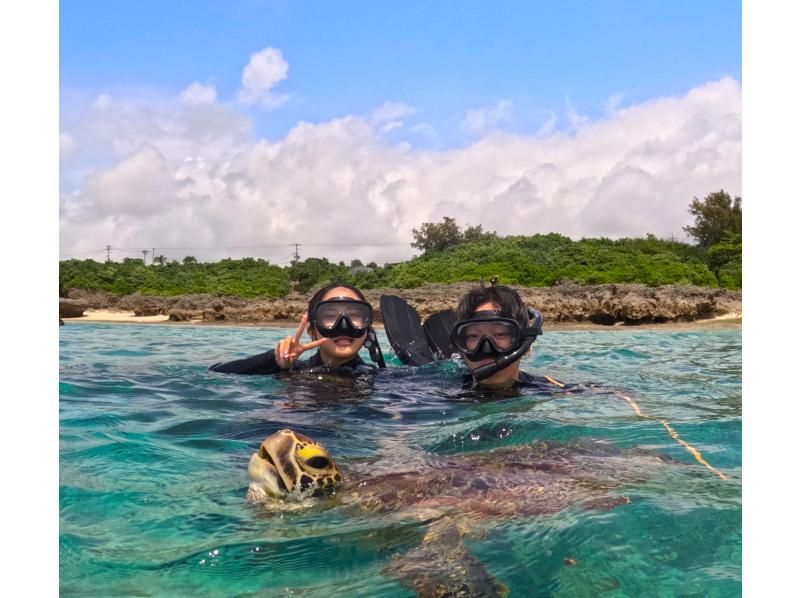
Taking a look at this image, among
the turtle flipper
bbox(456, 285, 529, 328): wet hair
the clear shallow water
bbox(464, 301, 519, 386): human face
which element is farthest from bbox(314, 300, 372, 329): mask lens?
the turtle flipper

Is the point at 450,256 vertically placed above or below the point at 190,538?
above

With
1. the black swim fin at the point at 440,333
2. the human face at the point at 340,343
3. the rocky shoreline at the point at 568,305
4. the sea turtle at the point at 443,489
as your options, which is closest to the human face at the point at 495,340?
the human face at the point at 340,343

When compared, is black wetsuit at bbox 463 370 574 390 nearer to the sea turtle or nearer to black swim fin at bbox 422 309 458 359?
the sea turtle

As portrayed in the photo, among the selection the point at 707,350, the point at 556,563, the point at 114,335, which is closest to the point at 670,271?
the point at 707,350

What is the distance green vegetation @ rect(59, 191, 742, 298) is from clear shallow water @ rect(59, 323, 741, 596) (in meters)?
→ 14.9

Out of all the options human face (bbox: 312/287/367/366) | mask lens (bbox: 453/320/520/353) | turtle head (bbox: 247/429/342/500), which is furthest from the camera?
human face (bbox: 312/287/367/366)

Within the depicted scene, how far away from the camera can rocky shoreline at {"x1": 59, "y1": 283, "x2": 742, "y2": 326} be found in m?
15.0

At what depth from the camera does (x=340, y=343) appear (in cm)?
504

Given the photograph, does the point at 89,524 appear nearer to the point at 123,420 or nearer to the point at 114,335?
the point at 123,420

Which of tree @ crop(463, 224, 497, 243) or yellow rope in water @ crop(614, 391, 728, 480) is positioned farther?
tree @ crop(463, 224, 497, 243)

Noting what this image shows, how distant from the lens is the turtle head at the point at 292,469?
230 centimetres

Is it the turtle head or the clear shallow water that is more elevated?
the turtle head
